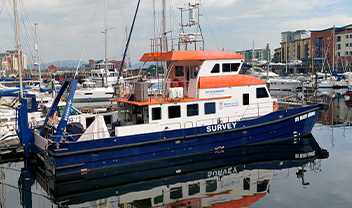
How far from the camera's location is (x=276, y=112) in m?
14.9

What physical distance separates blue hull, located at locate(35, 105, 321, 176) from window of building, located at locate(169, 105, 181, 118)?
941mm

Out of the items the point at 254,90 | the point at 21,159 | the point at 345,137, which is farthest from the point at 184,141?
the point at 345,137

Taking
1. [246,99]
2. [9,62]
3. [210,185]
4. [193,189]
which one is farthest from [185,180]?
[9,62]

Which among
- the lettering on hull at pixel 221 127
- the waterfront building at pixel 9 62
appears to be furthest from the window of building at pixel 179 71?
the waterfront building at pixel 9 62

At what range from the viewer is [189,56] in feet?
46.4

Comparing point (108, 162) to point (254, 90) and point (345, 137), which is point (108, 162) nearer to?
point (254, 90)

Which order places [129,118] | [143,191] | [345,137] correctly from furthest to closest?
1. [345,137]
2. [129,118]
3. [143,191]

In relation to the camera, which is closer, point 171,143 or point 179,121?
point 171,143

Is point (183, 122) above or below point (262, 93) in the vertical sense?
below

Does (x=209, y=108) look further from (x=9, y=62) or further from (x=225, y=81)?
(x=9, y=62)

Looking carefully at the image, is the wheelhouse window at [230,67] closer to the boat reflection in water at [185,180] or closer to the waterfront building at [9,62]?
the boat reflection in water at [185,180]

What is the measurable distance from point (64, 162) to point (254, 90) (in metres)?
8.81

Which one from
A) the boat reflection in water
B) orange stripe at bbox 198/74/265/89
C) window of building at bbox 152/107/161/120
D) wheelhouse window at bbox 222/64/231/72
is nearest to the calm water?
the boat reflection in water

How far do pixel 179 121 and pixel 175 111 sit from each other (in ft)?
1.51
